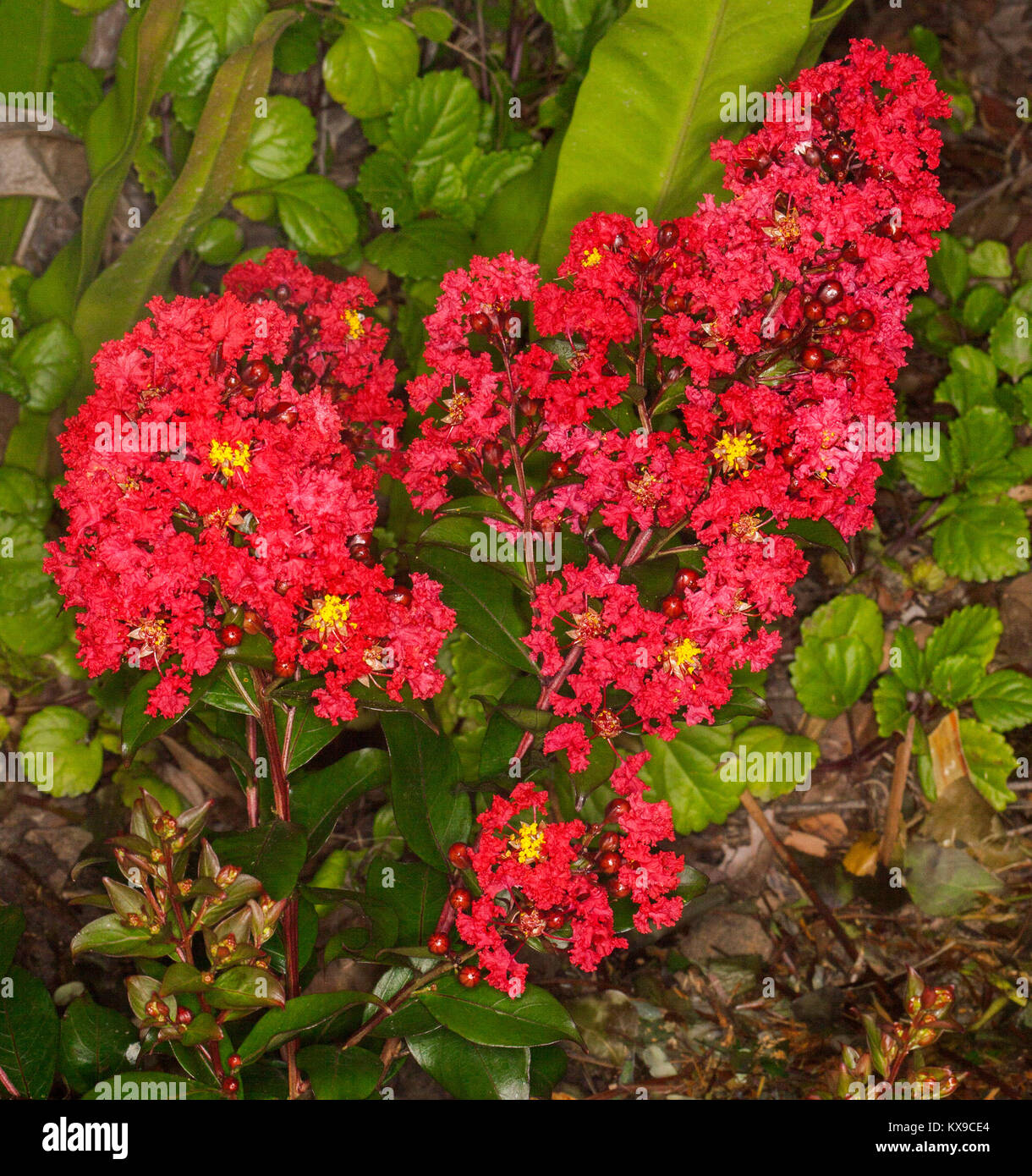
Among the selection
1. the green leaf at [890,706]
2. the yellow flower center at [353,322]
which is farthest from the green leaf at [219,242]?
the green leaf at [890,706]

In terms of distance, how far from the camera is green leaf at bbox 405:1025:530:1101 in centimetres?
176

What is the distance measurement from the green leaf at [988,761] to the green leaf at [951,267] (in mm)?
1143

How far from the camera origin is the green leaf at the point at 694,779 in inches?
92.0

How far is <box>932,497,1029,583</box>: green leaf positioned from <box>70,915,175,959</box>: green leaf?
1993mm

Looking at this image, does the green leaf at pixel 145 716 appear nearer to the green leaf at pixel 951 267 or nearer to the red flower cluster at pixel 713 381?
the red flower cluster at pixel 713 381

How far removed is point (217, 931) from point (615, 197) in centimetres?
166

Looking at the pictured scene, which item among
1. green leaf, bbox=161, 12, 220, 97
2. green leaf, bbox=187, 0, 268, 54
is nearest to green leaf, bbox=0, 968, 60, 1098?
green leaf, bbox=161, 12, 220, 97

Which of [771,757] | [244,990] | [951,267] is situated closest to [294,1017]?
[244,990]

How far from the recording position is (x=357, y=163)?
2861 millimetres

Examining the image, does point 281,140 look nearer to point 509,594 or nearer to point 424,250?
point 424,250

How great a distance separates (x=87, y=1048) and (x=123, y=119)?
77.6 inches

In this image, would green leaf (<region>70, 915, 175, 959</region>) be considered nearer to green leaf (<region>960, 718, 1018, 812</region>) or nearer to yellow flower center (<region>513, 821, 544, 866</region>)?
yellow flower center (<region>513, 821, 544, 866</region>)
